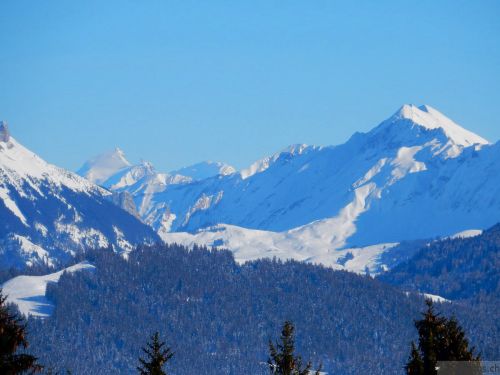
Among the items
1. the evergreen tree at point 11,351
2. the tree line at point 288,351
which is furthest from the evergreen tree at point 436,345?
the evergreen tree at point 11,351

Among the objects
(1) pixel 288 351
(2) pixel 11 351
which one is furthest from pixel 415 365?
(2) pixel 11 351

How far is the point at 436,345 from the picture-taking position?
86625 mm

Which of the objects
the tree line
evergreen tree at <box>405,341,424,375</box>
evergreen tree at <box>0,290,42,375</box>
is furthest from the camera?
evergreen tree at <box>405,341,424,375</box>

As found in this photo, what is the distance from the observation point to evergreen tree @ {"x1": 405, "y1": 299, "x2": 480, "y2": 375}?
84.4 metres

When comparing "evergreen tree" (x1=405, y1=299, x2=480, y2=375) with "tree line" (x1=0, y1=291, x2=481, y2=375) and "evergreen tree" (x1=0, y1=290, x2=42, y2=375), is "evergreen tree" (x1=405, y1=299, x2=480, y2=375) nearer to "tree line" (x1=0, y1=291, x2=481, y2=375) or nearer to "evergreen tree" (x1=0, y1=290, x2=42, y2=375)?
"tree line" (x1=0, y1=291, x2=481, y2=375)

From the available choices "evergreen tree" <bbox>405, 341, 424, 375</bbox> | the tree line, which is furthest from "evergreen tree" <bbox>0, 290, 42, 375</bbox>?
"evergreen tree" <bbox>405, 341, 424, 375</bbox>

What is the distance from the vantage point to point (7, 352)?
240 feet

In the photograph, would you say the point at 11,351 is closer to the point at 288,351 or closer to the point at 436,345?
the point at 288,351

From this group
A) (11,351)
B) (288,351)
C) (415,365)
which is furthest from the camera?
(288,351)

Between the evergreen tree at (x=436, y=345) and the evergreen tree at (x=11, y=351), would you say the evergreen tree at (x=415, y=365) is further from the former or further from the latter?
the evergreen tree at (x=11, y=351)

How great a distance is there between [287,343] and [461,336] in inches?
431

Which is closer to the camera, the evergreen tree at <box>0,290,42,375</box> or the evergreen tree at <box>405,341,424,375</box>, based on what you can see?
the evergreen tree at <box>0,290,42,375</box>

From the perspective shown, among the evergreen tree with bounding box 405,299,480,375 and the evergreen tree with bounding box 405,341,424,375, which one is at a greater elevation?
the evergreen tree with bounding box 405,299,480,375

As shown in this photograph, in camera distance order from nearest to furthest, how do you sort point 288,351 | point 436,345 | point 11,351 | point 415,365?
point 11,351, point 415,365, point 288,351, point 436,345
